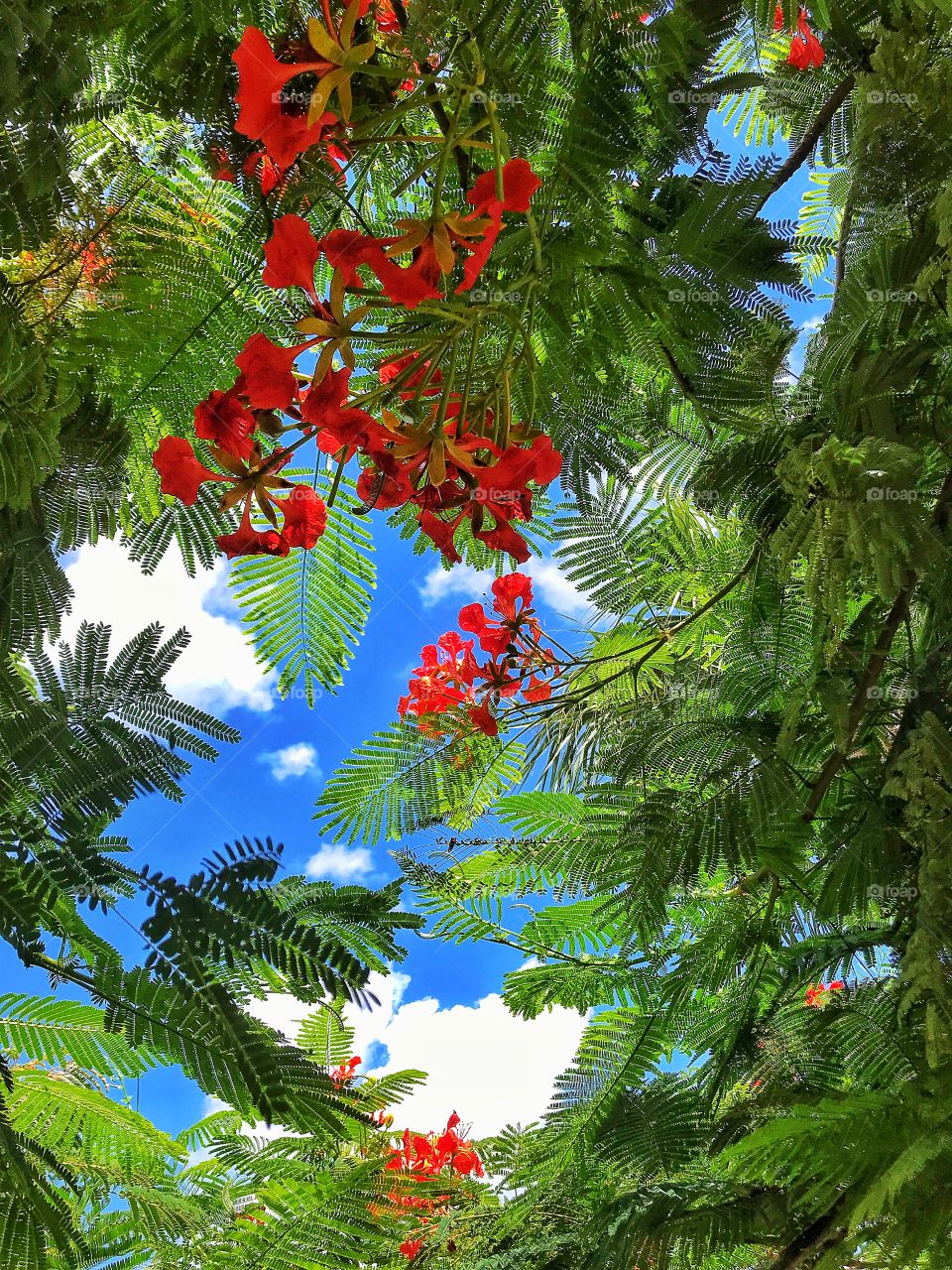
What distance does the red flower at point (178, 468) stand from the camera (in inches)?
36.1

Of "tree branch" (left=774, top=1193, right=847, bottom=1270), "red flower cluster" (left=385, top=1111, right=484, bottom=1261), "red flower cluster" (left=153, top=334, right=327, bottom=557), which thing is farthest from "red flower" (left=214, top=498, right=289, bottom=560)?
"red flower cluster" (left=385, top=1111, right=484, bottom=1261)

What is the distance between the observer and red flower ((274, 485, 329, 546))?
1056mm

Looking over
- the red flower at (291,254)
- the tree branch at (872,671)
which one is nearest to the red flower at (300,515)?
the red flower at (291,254)

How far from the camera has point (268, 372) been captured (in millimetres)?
852

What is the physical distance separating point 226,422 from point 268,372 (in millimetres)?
68

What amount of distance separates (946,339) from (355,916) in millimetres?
1107

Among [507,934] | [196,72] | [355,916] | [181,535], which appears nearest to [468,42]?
[196,72]

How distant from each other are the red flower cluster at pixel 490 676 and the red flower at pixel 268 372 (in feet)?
3.59

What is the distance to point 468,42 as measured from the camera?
805 mm

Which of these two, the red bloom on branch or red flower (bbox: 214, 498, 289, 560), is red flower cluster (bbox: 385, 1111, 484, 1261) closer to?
the red bloom on branch

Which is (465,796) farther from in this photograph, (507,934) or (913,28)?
(913,28)

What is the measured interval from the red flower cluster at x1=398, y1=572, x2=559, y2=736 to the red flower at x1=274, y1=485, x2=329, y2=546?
2.92 ft

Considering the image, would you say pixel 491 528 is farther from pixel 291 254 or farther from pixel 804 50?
pixel 804 50

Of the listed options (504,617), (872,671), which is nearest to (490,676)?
(504,617)
